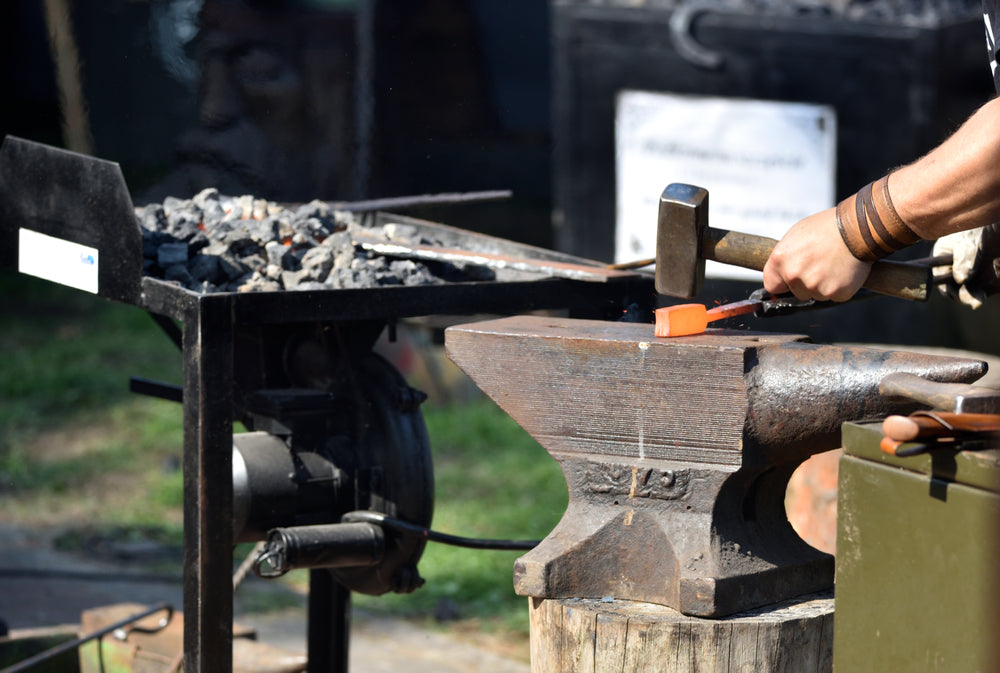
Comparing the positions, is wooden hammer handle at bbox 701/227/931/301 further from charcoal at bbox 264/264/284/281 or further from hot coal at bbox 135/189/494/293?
charcoal at bbox 264/264/284/281

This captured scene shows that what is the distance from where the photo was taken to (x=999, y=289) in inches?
98.0

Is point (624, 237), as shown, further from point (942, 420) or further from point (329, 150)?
point (942, 420)

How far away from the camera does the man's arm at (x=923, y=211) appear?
174cm

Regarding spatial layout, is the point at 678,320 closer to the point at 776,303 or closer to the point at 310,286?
the point at 776,303

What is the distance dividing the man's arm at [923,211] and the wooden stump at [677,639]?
0.54m

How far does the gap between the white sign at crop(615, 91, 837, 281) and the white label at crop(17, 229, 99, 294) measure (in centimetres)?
305

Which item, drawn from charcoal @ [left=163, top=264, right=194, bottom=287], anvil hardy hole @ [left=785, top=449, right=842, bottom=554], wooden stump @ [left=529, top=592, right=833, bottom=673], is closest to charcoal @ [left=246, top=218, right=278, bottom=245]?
charcoal @ [left=163, top=264, right=194, bottom=287]

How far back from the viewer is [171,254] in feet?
7.67

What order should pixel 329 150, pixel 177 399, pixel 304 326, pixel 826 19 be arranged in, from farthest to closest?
pixel 329 150 < pixel 826 19 < pixel 177 399 < pixel 304 326

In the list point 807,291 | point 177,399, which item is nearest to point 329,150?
point 177,399

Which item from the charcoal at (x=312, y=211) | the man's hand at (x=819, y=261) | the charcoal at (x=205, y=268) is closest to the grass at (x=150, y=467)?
the charcoal at (x=312, y=211)

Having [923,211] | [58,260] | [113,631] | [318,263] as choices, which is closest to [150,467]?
[113,631]

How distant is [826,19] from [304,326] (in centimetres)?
323

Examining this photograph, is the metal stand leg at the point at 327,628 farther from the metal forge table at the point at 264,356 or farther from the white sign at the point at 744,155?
the white sign at the point at 744,155
